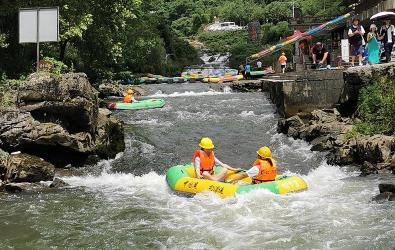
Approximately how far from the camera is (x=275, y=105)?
67.4ft

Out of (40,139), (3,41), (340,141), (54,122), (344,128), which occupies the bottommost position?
(340,141)

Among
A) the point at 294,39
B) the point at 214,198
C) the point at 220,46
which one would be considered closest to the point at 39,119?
the point at 214,198

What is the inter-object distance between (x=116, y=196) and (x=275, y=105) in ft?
37.9

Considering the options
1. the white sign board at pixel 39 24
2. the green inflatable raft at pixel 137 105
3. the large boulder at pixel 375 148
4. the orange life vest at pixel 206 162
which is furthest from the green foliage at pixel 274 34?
the orange life vest at pixel 206 162

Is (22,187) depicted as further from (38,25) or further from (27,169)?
(38,25)

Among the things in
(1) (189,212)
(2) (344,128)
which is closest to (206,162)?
(1) (189,212)

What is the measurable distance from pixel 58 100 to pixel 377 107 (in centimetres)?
891

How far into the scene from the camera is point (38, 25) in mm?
13180

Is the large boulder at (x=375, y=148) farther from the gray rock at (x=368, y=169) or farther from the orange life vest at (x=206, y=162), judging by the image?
the orange life vest at (x=206, y=162)

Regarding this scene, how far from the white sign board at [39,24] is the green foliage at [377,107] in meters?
8.90

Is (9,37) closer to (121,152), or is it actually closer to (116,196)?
(121,152)

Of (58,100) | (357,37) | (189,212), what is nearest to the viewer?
(189,212)

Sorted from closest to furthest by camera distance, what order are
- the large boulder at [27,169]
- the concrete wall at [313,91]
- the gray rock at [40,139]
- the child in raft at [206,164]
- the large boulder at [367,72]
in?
the child in raft at [206,164], the large boulder at [27,169], the gray rock at [40,139], the large boulder at [367,72], the concrete wall at [313,91]

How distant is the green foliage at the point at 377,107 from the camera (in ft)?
43.0
